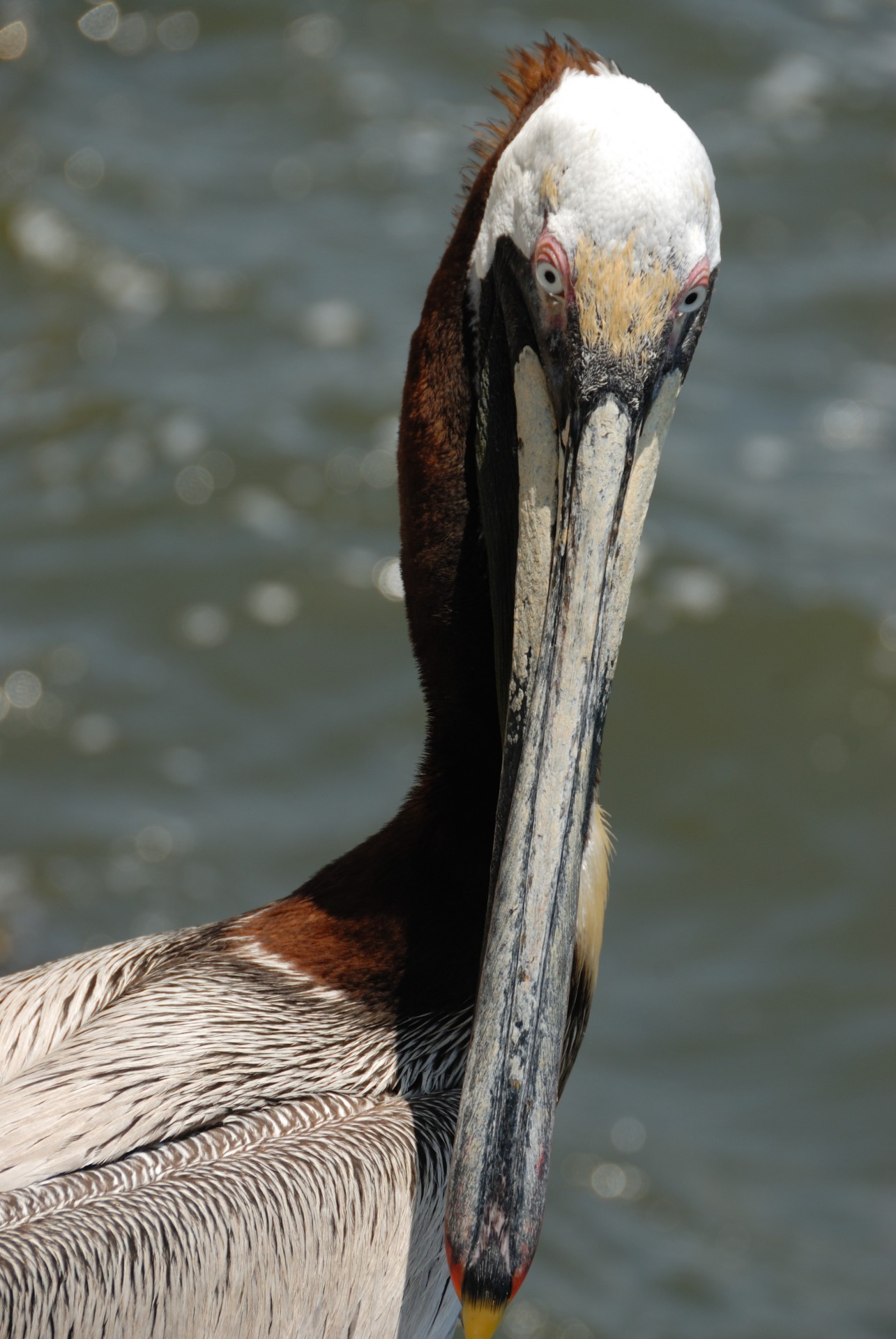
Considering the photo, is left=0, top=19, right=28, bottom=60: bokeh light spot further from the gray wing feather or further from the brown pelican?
the gray wing feather

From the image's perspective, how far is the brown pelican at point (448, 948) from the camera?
212 centimetres

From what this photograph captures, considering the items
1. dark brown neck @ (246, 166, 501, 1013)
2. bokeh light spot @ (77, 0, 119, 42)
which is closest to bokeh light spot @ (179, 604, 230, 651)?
Answer: dark brown neck @ (246, 166, 501, 1013)

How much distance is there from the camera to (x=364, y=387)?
7234mm

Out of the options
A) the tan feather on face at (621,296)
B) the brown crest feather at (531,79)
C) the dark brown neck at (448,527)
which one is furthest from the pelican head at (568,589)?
the dark brown neck at (448,527)

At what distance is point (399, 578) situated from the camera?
671cm

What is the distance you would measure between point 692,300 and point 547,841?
2.53ft

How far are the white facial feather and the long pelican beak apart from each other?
13cm

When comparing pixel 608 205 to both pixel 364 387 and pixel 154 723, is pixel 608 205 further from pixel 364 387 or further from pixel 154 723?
pixel 364 387

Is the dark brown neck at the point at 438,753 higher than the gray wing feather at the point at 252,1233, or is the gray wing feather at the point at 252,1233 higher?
the dark brown neck at the point at 438,753

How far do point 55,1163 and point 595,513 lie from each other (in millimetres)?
1244

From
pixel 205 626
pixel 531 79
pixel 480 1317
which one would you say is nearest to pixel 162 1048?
pixel 480 1317

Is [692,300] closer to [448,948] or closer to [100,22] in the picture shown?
[448,948]

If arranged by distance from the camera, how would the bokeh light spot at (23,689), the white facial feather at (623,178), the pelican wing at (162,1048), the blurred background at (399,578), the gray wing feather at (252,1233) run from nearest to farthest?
the white facial feather at (623,178) → the gray wing feather at (252,1233) → the pelican wing at (162,1048) → the blurred background at (399,578) → the bokeh light spot at (23,689)

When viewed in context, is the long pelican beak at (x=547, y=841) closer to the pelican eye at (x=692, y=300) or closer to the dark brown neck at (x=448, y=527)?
the pelican eye at (x=692, y=300)
